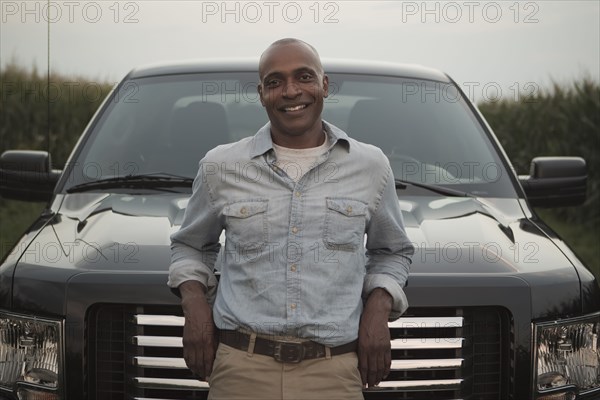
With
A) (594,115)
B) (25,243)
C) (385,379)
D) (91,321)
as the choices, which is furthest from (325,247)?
(594,115)

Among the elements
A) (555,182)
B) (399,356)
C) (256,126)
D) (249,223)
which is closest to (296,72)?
(249,223)

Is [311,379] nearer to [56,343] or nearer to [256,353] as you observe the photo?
[256,353]

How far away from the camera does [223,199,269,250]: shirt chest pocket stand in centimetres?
295

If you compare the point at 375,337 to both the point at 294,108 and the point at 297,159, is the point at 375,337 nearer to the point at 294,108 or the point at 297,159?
the point at 297,159

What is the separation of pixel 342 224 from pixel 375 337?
32 cm

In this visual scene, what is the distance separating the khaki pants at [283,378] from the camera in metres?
2.88

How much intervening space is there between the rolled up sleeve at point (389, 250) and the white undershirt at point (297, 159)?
0.70 feet

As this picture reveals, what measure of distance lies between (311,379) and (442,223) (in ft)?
3.77

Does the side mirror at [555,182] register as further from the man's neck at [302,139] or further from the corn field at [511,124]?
the corn field at [511,124]

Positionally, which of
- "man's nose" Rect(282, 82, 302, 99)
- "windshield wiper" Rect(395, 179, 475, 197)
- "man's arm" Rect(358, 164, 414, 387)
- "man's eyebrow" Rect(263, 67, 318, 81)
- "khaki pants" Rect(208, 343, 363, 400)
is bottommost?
"khaki pants" Rect(208, 343, 363, 400)

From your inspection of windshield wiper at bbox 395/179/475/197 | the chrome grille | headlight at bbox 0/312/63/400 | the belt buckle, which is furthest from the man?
windshield wiper at bbox 395/179/475/197

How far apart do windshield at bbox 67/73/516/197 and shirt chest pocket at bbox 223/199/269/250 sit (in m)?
Result: 1.42

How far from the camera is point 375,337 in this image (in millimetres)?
2951

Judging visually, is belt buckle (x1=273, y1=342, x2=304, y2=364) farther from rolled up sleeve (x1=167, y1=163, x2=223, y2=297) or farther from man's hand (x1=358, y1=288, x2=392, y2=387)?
rolled up sleeve (x1=167, y1=163, x2=223, y2=297)
